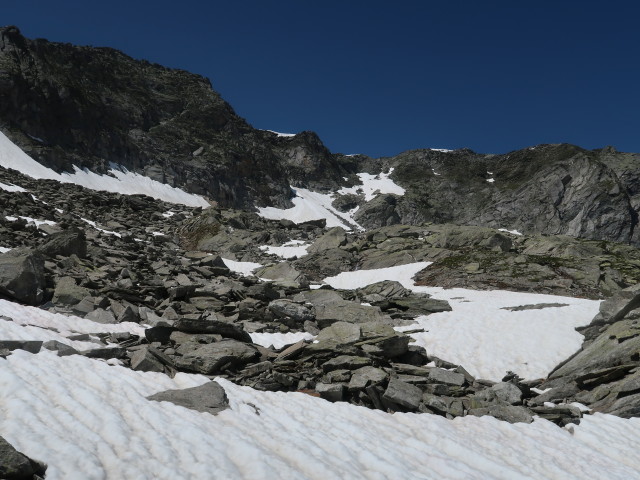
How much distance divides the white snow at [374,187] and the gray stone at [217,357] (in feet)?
458

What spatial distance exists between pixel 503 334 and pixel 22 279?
19.6 meters

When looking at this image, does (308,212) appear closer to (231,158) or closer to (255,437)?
(231,158)

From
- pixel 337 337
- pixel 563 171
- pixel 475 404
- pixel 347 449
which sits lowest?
pixel 347 449

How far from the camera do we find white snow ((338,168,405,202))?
15875cm

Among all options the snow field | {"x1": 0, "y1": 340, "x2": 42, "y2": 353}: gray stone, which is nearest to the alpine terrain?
{"x1": 0, "y1": 340, "x2": 42, "y2": 353}: gray stone

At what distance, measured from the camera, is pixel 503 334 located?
65.4 ft

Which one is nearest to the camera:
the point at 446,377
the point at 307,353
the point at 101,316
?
the point at 446,377

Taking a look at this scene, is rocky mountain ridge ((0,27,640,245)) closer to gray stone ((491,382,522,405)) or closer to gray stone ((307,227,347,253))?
gray stone ((307,227,347,253))

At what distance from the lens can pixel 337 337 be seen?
54.2 feet

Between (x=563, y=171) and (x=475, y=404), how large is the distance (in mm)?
147761

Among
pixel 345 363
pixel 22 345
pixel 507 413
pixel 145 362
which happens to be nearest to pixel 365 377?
pixel 345 363

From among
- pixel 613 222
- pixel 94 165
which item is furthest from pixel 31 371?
pixel 613 222

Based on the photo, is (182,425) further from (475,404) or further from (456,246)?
(456,246)

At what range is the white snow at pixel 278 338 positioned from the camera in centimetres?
1684
